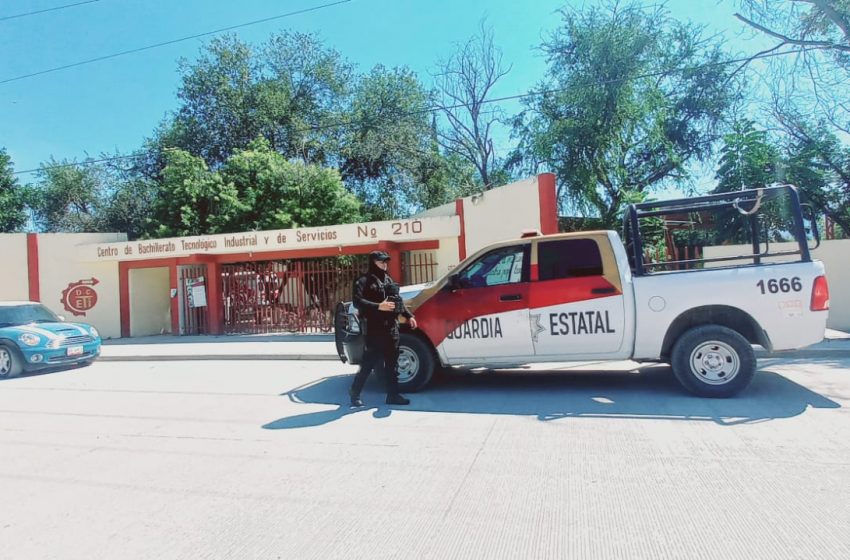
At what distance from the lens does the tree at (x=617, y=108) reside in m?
20.6

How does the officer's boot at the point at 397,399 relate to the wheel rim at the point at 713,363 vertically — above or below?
below

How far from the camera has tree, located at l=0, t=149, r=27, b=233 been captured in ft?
87.9

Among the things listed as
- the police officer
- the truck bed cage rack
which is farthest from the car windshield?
the truck bed cage rack

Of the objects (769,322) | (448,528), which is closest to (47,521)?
(448,528)

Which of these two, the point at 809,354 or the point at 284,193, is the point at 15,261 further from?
the point at 809,354

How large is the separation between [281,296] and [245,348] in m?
3.95

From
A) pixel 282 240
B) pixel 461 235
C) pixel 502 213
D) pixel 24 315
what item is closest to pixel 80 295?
pixel 24 315

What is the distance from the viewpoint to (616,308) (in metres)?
6.24

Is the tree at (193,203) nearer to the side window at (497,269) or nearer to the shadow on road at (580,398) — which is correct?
the shadow on road at (580,398)

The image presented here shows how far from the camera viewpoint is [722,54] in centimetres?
2247

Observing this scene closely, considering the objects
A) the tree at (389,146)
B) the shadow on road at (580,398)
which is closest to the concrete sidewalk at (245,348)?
the shadow on road at (580,398)

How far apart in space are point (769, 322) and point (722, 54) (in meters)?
21.1

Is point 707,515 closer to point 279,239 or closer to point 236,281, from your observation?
point 279,239

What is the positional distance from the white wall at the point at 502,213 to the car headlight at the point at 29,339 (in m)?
9.34
